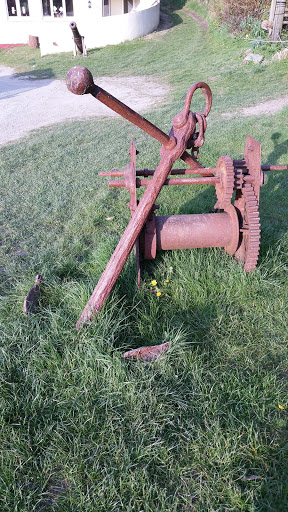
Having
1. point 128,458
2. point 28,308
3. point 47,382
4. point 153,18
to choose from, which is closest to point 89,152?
point 28,308

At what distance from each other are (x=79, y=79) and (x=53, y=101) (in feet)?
34.8

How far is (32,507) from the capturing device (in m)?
1.61

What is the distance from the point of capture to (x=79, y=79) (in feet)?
5.67

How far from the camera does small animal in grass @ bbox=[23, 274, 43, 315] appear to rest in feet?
8.30

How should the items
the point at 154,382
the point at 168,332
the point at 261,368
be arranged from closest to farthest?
the point at 154,382 < the point at 261,368 < the point at 168,332

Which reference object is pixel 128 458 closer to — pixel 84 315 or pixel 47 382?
pixel 47 382

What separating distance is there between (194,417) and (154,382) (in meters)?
0.27

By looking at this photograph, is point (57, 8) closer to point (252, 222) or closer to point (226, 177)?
point (226, 177)

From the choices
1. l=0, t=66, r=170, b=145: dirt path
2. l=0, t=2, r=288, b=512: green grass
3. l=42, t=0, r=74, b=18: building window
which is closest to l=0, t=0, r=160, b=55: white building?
l=42, t=0, r=74, b=18: building window

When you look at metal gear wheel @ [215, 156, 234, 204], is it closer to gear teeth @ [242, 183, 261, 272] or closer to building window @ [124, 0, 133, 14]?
gear teeth @ [242, 183, 261, 272]

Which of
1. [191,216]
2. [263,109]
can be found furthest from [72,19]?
[191,216]

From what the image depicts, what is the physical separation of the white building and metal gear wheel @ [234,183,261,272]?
61.8ft

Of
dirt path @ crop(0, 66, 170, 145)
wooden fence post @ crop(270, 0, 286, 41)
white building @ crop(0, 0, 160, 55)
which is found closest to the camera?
dirt path @ crop(0, 66, 170, 145)

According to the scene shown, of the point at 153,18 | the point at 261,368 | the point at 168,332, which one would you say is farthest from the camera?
the point at 153,18
